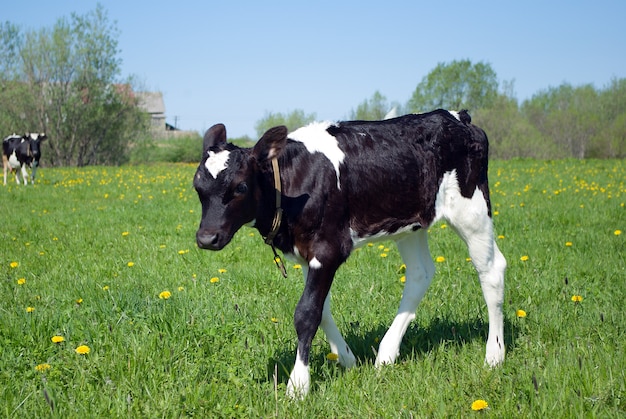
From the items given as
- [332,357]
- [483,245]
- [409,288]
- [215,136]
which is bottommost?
[332,357]

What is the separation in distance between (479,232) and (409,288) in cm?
63

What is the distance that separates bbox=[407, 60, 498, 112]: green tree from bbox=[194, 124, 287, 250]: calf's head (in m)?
54.6

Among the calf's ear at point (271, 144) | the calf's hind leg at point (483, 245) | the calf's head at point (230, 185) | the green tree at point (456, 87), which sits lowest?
the calf's hind leg at point (483, 245)

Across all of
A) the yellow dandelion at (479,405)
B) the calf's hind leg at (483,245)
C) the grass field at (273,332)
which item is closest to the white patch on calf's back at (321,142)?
the calf's hind leg at (483,245)

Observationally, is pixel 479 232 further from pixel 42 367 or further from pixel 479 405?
pixel 42 367

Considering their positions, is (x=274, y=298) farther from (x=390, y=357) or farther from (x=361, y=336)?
(x=390, y=357)

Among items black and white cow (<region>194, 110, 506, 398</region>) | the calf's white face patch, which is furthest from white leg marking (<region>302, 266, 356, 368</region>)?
the calf's white face patch

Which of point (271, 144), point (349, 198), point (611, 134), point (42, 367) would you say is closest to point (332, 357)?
point (349, 198)

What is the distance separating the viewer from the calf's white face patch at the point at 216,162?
11.2ft

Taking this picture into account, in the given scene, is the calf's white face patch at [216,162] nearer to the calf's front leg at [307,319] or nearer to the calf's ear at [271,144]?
the calf's ear at [271,144]

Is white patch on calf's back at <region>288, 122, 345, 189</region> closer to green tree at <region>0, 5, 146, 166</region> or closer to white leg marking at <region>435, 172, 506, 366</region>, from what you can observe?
white leg marking at <region>435, 172, 506, 366</region>

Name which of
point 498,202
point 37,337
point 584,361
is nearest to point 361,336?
point 584,361

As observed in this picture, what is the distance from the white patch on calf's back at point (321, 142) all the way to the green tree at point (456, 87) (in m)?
54.0

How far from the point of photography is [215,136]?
3.88 meters
